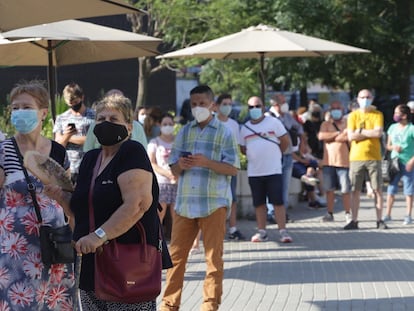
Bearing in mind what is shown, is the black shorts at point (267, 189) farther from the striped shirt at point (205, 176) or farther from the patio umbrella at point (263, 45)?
the striped shirt at point (205, 176)

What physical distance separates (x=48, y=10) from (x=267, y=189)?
19.6ft

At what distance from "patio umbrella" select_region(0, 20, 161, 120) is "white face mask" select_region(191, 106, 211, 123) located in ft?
7.25

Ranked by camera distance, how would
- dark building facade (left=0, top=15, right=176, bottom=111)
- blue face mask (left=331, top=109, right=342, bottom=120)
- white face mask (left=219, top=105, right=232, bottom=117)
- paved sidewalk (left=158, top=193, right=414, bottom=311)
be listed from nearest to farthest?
paved sidewalk (left=158, top=193, right=414, bottom=311) < white face mask (left=219, top=105, right=232, bottom=117) < blue face mask (left=331, top=109, right=342, bottom=120) < dark building facade (left=0, top=15, right=176, bottom=111)

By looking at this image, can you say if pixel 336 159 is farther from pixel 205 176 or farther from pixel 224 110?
pixel 205 176

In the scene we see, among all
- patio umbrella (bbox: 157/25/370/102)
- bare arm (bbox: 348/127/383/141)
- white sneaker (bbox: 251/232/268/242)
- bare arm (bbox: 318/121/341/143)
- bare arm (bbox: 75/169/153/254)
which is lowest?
white sneaker (bbox: 251/232/268/242)

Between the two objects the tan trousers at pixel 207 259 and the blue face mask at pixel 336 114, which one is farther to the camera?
the blue face mask at pixel 336 114

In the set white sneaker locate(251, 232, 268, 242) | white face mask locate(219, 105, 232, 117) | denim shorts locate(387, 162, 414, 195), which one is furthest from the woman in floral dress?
denim shorts locate(387, 162, 414, 195)

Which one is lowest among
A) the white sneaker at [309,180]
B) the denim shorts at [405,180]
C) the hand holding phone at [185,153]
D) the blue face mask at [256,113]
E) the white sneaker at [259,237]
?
the white sneaker at [259,237]

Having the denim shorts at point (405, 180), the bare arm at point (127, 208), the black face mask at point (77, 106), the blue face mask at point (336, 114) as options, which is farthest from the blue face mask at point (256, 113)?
the bare arm at point (127, 208)

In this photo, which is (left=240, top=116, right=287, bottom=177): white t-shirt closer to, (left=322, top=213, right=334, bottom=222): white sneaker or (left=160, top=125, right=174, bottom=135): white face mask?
(left=160, top=125, right=174, bottom=135): white face mask

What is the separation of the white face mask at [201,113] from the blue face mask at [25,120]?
2.54 meters

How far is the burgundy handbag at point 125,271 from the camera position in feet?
15.8

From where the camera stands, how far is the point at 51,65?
10.6 metres

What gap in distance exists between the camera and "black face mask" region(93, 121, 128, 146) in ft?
16.2
